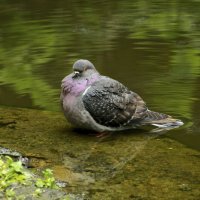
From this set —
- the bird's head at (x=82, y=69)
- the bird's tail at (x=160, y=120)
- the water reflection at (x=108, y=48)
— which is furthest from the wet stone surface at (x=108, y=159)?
the water reflection at (x=108, y=48)

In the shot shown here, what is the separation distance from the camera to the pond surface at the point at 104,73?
17.2 feet

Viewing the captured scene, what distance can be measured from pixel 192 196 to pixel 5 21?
27.7 feet

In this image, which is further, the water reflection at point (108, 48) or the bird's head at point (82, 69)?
the water reflection at point (108, 48)

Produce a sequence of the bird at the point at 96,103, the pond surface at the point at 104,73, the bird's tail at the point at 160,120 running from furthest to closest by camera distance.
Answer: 1. the bird's tail at the point at 160,120
2. the bird at the point at 96,103
3. the pond surface at the point at 104,73

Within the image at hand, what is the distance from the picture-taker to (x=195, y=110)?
267 inches

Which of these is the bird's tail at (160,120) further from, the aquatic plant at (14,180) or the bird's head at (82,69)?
the aquatic plant at (14,180)

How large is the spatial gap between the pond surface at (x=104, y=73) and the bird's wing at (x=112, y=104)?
6.9 inches

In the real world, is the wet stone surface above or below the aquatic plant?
below

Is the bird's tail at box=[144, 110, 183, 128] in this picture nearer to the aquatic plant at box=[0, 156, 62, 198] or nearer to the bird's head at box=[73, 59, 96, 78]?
the bird's head at box=[73, 59, 96, 78]

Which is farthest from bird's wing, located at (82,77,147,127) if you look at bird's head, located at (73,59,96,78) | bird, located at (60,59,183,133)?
bird's head, located at (73,59,96,78)

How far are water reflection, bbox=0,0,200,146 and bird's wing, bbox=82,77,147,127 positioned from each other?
0.69 metres

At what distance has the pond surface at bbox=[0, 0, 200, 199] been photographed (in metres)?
5.23

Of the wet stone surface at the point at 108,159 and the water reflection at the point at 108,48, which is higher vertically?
the water reflection at the point at 108,48

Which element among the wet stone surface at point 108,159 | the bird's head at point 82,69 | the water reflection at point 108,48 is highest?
the bird's head at point 82,69
